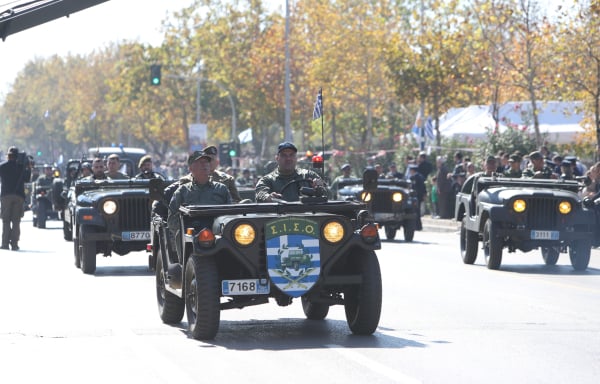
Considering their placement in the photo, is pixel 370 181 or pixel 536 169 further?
pixel 536 169

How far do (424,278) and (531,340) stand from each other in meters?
7.37

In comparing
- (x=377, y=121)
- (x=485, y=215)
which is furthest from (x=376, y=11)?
(x=485, y=215)

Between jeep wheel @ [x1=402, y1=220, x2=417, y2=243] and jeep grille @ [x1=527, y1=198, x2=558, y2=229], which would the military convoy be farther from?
jeep wheel @ [x1=402, y1=220, x2=417, y2=243]

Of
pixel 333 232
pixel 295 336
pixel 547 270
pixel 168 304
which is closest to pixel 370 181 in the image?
pixel 547 270

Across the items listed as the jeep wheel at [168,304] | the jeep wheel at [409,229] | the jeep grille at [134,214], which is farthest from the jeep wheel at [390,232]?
the jeep wheel at [168,304]

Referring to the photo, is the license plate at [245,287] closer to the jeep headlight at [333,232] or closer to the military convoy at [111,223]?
the jeep headlight at [333,232]

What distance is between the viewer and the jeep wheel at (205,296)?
37.7 feet

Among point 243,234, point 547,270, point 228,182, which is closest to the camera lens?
point 243,234

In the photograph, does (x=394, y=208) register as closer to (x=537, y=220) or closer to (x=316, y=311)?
(x=537, y=220)

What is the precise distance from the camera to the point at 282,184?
1372 cm

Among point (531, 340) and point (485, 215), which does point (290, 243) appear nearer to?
point (531, 340)

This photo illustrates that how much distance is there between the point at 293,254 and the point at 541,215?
9.74 meters

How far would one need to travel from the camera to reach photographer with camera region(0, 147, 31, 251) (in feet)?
90.5

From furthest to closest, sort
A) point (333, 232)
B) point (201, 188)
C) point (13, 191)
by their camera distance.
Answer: point (13, 191) → point (201, 188) → point (333, 232)
